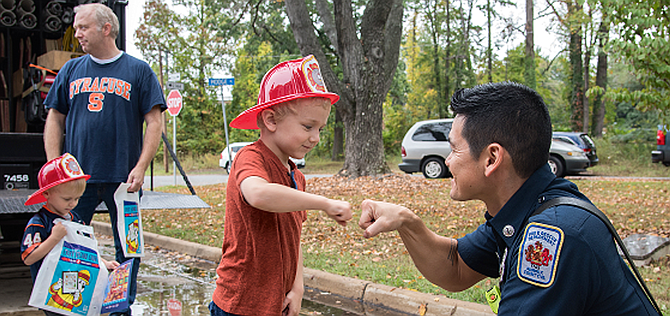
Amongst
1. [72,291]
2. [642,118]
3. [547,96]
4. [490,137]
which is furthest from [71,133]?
[642,118]

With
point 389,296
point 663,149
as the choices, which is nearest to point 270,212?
point 389,296

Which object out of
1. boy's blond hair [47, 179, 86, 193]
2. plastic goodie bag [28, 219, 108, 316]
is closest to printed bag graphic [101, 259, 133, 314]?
plastic goodie bag [28, 219, 108, 316]

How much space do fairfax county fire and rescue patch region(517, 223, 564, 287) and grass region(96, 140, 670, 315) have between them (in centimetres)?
293

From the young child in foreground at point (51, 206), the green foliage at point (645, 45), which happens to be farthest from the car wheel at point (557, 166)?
the young child in foreground at point (51, 206)

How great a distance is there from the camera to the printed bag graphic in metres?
3.46

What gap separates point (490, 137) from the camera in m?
1.83

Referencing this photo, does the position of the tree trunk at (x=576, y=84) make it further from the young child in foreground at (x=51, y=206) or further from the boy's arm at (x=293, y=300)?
the boy's arm at (x=293, y=300)

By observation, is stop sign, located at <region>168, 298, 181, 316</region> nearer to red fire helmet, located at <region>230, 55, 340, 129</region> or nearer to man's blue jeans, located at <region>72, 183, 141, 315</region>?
man's blue jeans, located at <region>72, 183, 141, 315</region>

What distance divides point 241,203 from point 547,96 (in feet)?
138

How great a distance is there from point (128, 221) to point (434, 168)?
48.1 feet

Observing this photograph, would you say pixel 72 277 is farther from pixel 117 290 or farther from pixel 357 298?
pixel 357 298

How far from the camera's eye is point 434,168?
57.8ft

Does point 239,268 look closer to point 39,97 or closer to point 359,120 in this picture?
point 39,97

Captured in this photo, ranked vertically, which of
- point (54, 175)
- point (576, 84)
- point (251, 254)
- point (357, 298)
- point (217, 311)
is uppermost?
point (576, 84)
